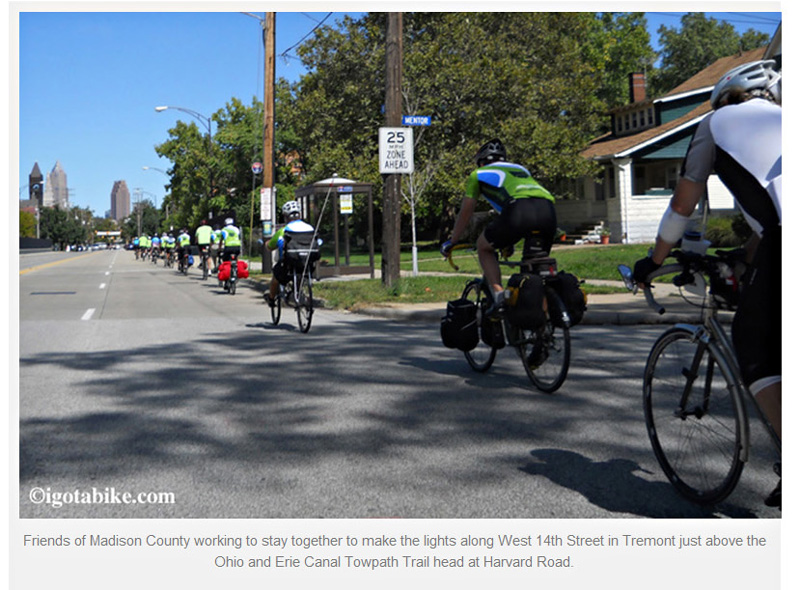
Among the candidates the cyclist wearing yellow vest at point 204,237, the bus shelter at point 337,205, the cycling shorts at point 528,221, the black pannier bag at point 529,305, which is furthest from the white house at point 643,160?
the black pannier bag at point 529,305

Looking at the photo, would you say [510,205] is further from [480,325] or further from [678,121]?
[678,121]

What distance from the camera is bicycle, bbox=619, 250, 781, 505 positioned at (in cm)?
363

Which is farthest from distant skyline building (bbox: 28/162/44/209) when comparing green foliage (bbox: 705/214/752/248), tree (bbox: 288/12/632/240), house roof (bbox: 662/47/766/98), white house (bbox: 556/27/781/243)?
house roof (bbox: 662/47/766/98)

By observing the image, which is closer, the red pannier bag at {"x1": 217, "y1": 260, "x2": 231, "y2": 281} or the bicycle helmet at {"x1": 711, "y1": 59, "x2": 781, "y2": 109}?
the bicycle helmet at {"x1": 711, "y1": 59, "x2": 781, "y2": 109}

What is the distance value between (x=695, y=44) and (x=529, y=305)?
61675 mm

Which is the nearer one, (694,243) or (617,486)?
(694,243)

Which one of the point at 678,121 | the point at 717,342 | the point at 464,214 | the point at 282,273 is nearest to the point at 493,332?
the point at 464,214

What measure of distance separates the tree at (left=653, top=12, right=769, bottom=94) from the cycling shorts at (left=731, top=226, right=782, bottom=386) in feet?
208

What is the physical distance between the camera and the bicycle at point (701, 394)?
143 inches

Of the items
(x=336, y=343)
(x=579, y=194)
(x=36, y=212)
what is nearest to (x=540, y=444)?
(x=336, y=343)

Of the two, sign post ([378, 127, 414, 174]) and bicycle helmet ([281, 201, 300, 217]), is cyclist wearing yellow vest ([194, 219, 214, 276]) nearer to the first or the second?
sign post ([378, 127, 414, 174])

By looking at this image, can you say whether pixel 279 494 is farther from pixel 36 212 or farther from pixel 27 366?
pixel 36 212

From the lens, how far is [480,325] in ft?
24.5

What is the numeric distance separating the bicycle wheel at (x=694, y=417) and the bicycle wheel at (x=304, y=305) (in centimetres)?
745
